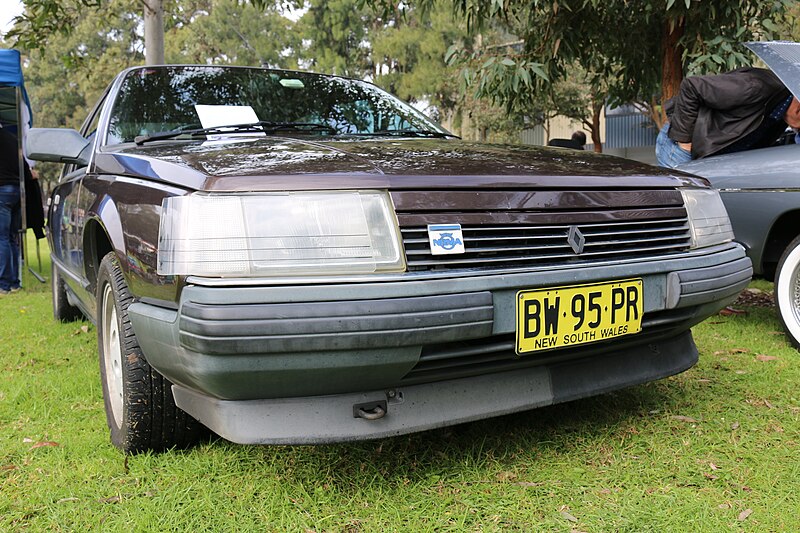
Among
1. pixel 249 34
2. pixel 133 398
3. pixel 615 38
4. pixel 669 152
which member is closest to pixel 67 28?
pixel 615 38

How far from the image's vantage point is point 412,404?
1.78m

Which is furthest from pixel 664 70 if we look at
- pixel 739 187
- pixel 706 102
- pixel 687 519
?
pixel 687 519

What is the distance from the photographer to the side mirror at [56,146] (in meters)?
2.86

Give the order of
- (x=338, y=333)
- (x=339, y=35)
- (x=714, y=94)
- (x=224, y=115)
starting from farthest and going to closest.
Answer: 1. (x=339, y=35)
2. (x=714, y=94)
3. (x=224, y=115)
4. (x=338, y=333)

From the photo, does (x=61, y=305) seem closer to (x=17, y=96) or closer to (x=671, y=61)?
(x=17, y=96)

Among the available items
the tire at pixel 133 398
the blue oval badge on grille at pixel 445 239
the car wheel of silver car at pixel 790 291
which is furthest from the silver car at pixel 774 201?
the tire at pixel 133 398

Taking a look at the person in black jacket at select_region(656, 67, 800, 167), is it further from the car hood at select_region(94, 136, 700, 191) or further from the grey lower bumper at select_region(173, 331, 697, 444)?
the grey lower bumper at select_region(173, 331, 697, 444)

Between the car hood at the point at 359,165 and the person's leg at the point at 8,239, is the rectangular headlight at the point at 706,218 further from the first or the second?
the person's leg at the point at 8,239

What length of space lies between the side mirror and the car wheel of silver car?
130 inches

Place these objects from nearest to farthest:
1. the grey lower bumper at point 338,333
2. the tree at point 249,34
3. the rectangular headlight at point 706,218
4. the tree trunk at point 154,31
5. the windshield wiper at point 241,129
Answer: the grey lower bumper at point 338,333 < the rectangular headlight at point 706,218 < the windshield wiper at point 241,129 < the tree trunk at point 154,31 < the tree at point 249,34

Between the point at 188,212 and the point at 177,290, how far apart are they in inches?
7.6

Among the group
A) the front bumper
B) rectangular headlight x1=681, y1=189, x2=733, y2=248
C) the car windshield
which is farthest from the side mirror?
rectangular headlight x1=681, y1=189, x2=733, y2=248

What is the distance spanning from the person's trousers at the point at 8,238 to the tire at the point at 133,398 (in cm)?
422

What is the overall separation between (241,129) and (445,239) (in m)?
1.25
